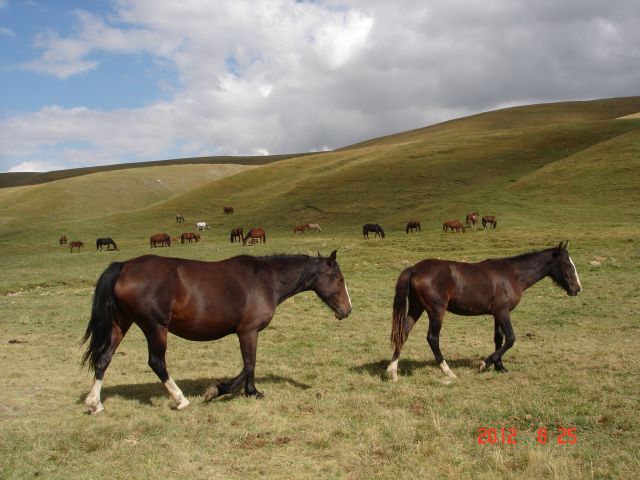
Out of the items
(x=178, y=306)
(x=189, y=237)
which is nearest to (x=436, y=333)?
(x=178, y=306)

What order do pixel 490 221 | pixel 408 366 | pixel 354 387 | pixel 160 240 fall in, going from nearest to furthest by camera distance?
pixel 354 387, pixel 408 366, pixel 490 221, pixel 160 240

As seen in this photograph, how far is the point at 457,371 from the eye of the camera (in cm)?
1025

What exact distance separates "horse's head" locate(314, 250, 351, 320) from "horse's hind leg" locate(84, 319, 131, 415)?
139 inches

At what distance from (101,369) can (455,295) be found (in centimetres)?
669

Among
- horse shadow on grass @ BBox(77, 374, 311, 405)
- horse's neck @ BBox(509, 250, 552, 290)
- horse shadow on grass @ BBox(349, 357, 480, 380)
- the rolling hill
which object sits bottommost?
horse shadow on grass @ BBox(349, 357, 480, 380)

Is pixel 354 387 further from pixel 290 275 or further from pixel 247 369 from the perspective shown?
pixel 290 275

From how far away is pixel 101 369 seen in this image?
8133 mm

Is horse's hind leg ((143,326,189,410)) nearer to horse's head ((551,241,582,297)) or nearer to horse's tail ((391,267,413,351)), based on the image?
horse's tail ((391,267,413,351))

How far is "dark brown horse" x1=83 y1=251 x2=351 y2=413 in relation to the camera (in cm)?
806

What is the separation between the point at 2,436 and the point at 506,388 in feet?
25.6

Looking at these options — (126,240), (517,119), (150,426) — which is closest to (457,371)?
(150,426)

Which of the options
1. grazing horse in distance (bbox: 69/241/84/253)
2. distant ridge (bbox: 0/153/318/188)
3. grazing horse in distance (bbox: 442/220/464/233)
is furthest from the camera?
distant ridge (bbox: 0/153/318/188)

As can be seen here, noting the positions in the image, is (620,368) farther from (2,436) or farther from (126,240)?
(126,240)
